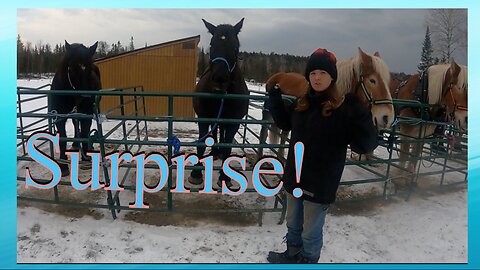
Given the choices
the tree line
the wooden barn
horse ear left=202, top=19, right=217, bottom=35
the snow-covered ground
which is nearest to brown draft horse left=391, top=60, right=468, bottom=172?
the tree line

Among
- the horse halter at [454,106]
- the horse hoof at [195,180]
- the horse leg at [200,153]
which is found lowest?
the horse hoof at [195,180]

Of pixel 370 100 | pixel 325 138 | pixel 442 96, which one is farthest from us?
pixel 442 96

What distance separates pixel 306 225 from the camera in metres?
2.06

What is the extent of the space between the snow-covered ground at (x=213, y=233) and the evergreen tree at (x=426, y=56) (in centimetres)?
166

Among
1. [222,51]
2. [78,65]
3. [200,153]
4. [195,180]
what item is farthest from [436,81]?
[78,65]

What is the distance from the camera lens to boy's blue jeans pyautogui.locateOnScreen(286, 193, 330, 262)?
6.67 feet

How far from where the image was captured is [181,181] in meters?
Result: 2.61

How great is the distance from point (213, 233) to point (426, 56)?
3.13 meters

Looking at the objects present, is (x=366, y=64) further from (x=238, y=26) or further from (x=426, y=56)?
(x=426, y=56)

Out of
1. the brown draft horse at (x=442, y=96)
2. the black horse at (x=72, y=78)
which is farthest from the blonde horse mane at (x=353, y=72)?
the black horse at (x=72, y=78)

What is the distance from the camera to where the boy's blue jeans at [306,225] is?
203cm

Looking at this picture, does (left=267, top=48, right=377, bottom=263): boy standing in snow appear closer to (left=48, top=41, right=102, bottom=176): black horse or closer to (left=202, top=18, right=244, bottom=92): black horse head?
(left=202, top=18, right=244, bottom=92): black horse head

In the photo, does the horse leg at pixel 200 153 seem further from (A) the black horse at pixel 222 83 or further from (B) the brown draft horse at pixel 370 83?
(B) the brown draft horse at pixel 370 83

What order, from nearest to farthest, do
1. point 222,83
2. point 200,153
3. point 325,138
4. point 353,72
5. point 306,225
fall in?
point 325,138 < point 306,225 < point 353,72 < point 222,83 < point 200,153
